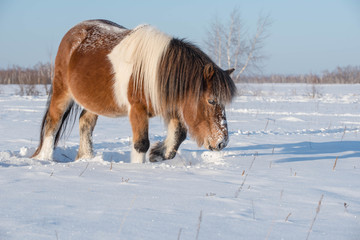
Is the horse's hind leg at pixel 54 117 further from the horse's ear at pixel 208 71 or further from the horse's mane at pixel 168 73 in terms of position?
the horse's ear at pixel 208 71

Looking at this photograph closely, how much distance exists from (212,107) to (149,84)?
658 millimetres

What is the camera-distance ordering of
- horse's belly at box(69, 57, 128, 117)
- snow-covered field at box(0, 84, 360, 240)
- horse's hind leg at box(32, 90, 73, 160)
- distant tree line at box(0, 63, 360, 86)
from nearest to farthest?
snow-covered field at box(0, 84, 360, 240)
horse's belly at box(69, 57, 128, 117)
horse's hind leg at box(32, 90, 73, 160)
distant tree line at box(0, 63, 360, 86)

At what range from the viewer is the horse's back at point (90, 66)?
416 cm

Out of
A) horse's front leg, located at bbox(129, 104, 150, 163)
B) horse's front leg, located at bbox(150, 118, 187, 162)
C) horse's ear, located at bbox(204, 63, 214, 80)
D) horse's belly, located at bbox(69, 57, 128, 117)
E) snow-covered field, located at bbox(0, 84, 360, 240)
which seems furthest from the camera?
horse's front leg, located at bbox(150, 118, 187, 162)

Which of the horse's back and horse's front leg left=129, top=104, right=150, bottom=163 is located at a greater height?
the horse's back

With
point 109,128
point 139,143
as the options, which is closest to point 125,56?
point 139,143

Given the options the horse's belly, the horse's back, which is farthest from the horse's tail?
the horse's belly

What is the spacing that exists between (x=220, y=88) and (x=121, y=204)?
1861mm

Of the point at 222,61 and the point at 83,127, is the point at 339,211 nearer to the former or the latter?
the point at 83,127

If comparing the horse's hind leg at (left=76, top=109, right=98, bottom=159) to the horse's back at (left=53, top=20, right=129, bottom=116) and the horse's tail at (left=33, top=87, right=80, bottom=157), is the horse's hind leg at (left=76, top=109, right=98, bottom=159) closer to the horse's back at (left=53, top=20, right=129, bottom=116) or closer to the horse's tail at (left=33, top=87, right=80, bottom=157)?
the horse's tail at (left=33, top=87, right=80, bottom=157)

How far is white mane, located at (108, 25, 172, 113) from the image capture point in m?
3.71

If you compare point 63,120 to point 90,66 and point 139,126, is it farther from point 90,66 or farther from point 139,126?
point 139,126

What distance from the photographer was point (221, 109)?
362cm

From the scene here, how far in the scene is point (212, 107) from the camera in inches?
142
